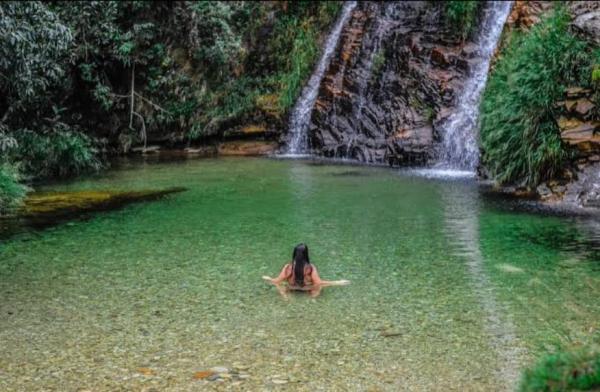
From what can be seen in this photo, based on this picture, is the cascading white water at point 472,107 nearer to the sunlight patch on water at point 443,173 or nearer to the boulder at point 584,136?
the sunlight patch on water at point 443,173

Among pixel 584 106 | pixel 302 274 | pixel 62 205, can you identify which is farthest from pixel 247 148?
pixel 302 274

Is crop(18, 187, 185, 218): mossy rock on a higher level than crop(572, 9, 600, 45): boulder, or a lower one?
lower

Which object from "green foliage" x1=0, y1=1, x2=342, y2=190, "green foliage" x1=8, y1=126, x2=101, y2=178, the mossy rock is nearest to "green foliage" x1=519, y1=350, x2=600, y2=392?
the mossy rock

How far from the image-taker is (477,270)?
284 inches

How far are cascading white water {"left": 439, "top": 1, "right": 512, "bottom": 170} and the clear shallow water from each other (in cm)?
493

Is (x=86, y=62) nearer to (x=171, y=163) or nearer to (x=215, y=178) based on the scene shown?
(x=171, y=163)

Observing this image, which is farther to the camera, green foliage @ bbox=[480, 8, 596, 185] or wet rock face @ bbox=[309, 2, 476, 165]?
wet rock face @ bbox=[309, 2, 476, 165]

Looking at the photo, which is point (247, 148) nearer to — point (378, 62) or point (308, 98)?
point (308, 98)

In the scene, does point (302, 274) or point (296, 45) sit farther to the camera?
point (296, 45)

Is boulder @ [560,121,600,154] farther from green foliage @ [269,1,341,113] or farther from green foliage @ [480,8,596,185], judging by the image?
green foliage @ [269,1,341,113]

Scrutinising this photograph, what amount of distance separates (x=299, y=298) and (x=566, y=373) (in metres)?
3.52

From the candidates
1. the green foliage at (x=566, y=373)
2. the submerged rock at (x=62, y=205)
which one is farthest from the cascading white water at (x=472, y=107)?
the green foliage at (x=566, y=373)

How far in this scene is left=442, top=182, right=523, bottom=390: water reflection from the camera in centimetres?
473

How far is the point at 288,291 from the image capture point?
A: 6.50 m
